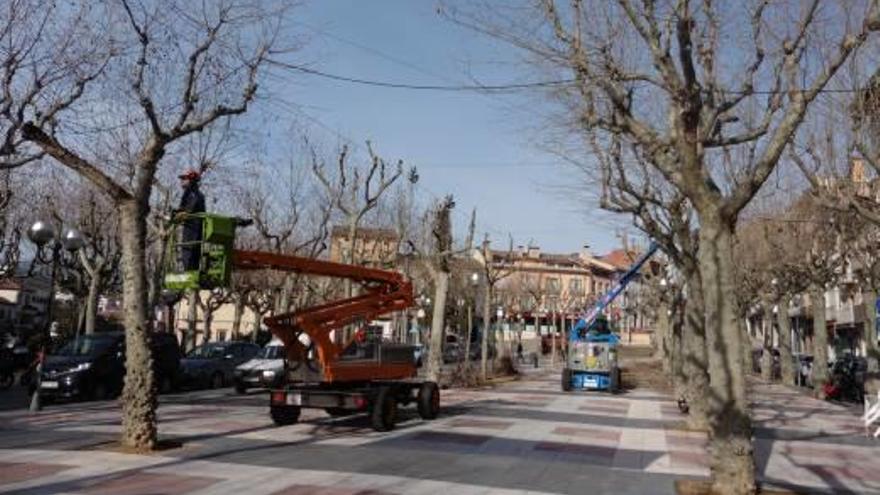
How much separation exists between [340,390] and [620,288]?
22.5 metres

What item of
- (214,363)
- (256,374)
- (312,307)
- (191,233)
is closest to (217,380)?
(214,363)

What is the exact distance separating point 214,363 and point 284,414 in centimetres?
1372

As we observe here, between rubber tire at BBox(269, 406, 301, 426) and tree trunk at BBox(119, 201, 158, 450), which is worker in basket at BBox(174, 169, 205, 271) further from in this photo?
rubber tire at BBox(269, 406, 301, 426)

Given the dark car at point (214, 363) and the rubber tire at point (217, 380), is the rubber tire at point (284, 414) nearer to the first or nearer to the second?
the dark car at point (214, 363)

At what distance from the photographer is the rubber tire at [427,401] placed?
1795 cm

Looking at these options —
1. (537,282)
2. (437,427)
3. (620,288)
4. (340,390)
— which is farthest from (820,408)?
(537,282)

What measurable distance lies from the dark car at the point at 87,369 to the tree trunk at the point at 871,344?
64.5ft

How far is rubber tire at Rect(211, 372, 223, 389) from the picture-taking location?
29.1 meters

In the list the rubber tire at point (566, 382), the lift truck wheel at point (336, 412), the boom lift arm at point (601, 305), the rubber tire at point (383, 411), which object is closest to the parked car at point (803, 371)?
the boom lift arm at point (601, 305)

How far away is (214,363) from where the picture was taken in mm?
29188

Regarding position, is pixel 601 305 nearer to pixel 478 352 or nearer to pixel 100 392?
pixel 100 392

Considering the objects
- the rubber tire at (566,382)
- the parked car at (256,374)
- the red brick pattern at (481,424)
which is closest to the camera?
the red brick pattern at (481,424)

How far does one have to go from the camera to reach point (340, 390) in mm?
15836

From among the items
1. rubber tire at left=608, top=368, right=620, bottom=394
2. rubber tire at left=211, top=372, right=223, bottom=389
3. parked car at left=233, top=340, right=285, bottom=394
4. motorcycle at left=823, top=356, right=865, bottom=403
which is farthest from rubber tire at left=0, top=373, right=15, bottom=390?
motorcycle at left=823, top=356, right=865, bottom=403
